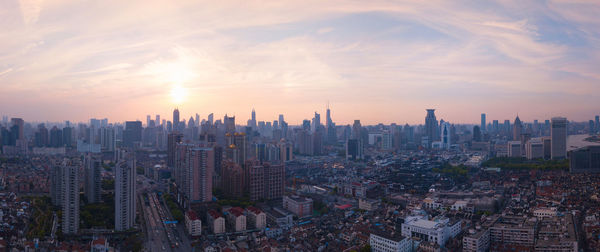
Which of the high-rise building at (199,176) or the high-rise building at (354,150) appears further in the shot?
the high-rise building at (354,150)

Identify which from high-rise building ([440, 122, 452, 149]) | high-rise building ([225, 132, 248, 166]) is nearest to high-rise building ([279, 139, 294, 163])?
high-rise building ([225, 132, 248, 166])

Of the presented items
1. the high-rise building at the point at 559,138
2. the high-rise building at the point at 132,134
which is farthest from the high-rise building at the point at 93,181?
the high-rise building at the point at 132,134

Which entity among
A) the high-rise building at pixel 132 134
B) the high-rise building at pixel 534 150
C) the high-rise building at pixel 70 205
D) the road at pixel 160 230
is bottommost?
the road at pixel 160 230

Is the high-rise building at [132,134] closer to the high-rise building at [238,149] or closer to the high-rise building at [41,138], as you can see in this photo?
the high-rise building at [41,138]

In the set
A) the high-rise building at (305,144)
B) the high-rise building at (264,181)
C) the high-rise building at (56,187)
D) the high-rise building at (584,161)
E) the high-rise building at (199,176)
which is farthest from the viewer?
the high-rise building at (305,144)

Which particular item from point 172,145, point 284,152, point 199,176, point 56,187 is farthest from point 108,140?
point 199,176

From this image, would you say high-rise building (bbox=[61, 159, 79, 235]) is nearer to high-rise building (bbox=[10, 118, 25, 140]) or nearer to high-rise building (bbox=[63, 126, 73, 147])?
high-rise building (bbox=[10, 118, 25, 140])
